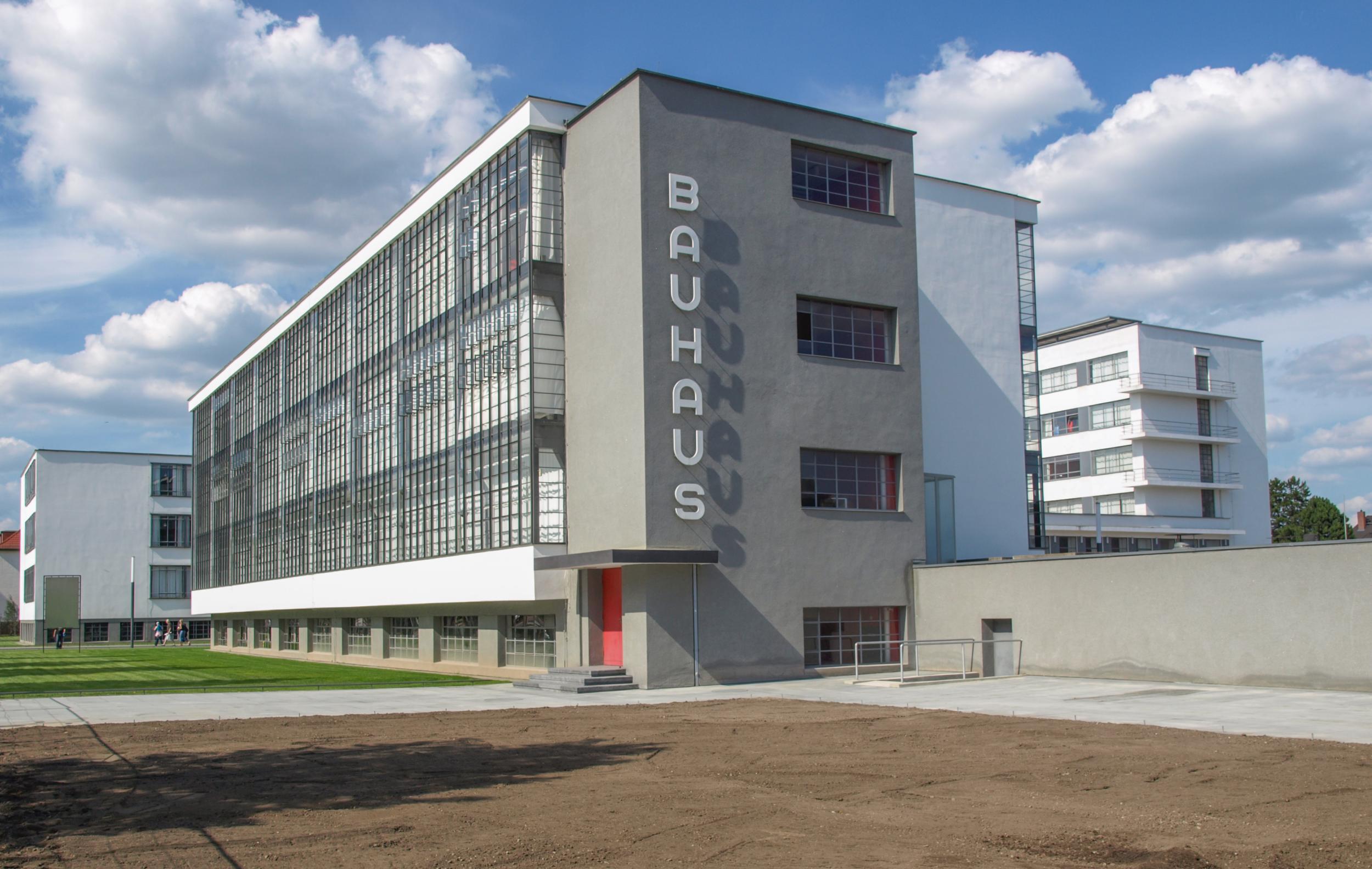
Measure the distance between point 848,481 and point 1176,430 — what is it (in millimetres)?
49480

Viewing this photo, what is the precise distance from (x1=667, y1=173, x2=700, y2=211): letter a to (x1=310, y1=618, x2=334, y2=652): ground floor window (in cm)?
2937

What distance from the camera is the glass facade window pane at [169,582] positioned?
90.2m

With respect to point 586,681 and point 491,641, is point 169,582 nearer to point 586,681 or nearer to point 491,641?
point 491,641

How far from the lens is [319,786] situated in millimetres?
12812

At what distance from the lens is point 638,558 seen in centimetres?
2617

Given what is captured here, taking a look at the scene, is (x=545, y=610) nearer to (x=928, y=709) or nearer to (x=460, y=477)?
(x=460, y=477)

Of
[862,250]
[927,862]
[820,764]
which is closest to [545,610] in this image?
[862,250]

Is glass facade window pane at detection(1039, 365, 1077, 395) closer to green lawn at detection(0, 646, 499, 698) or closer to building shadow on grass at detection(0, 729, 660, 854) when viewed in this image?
green lawn at detection(0, 646, 499, 698)

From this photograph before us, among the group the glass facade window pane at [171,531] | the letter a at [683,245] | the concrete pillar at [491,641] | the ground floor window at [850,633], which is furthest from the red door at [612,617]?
the glass facade window pane at [171,531]

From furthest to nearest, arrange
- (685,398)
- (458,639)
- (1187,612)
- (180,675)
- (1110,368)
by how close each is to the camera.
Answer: (1110,368) → (458,639) → (180,675) → (685,398) → (1187,612)

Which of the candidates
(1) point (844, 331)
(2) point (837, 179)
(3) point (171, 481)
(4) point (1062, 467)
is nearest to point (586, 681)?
(1) point (844, 331)

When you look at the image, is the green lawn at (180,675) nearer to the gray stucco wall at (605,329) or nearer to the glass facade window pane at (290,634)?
the glass facade window pane at (290,634)

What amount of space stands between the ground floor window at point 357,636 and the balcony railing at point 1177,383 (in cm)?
4899

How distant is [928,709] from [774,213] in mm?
14599
